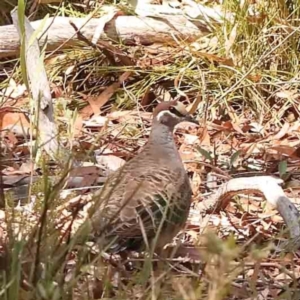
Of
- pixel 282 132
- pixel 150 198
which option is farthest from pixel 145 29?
pixel 150 198

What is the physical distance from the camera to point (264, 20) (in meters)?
5.12

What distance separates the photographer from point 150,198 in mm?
3123

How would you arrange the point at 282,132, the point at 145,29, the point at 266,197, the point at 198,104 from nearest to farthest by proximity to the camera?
the point at 266,197 → the point at 282,132 → the point at 198,104 → the point at 145,29

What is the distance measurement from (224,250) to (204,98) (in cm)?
356

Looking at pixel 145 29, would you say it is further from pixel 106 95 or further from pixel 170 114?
pixel 170 114

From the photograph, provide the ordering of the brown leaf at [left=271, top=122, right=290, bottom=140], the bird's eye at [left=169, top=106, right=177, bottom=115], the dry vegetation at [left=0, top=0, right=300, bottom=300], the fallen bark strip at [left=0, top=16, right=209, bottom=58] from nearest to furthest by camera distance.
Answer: the dry vegetation at [left=0, top=0, right=300, bottom=300] → the bird's eye at [left=169, top=106, right=177, bottom=115] → the brown leaf at [left=271, top=122, right=290, bottom=140] → the fallen bark strip at [left=0, top=16, right=209, bottom=58]

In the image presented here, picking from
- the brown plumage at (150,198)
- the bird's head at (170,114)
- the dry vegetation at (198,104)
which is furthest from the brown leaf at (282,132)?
the brown plumage at (150,198)

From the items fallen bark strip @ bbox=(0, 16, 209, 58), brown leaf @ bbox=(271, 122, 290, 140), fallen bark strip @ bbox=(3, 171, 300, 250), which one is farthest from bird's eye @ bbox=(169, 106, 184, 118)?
fallen bark strip @ bbox=(0, 16, 209, 58)

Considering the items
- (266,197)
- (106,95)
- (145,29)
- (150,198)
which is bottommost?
(106,95)

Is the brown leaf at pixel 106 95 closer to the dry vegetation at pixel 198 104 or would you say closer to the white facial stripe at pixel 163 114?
the dry vegetation at pixel 198 104

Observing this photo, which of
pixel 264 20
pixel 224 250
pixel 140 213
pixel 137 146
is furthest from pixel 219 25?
pixel 224 250

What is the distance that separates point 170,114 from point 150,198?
879mm

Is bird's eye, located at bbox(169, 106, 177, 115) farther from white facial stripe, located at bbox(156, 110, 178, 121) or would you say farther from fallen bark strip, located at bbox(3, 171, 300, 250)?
fallen bark strip, located at bbox(3, 171, 300, 250)

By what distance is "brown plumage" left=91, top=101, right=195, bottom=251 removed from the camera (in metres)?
2.83
